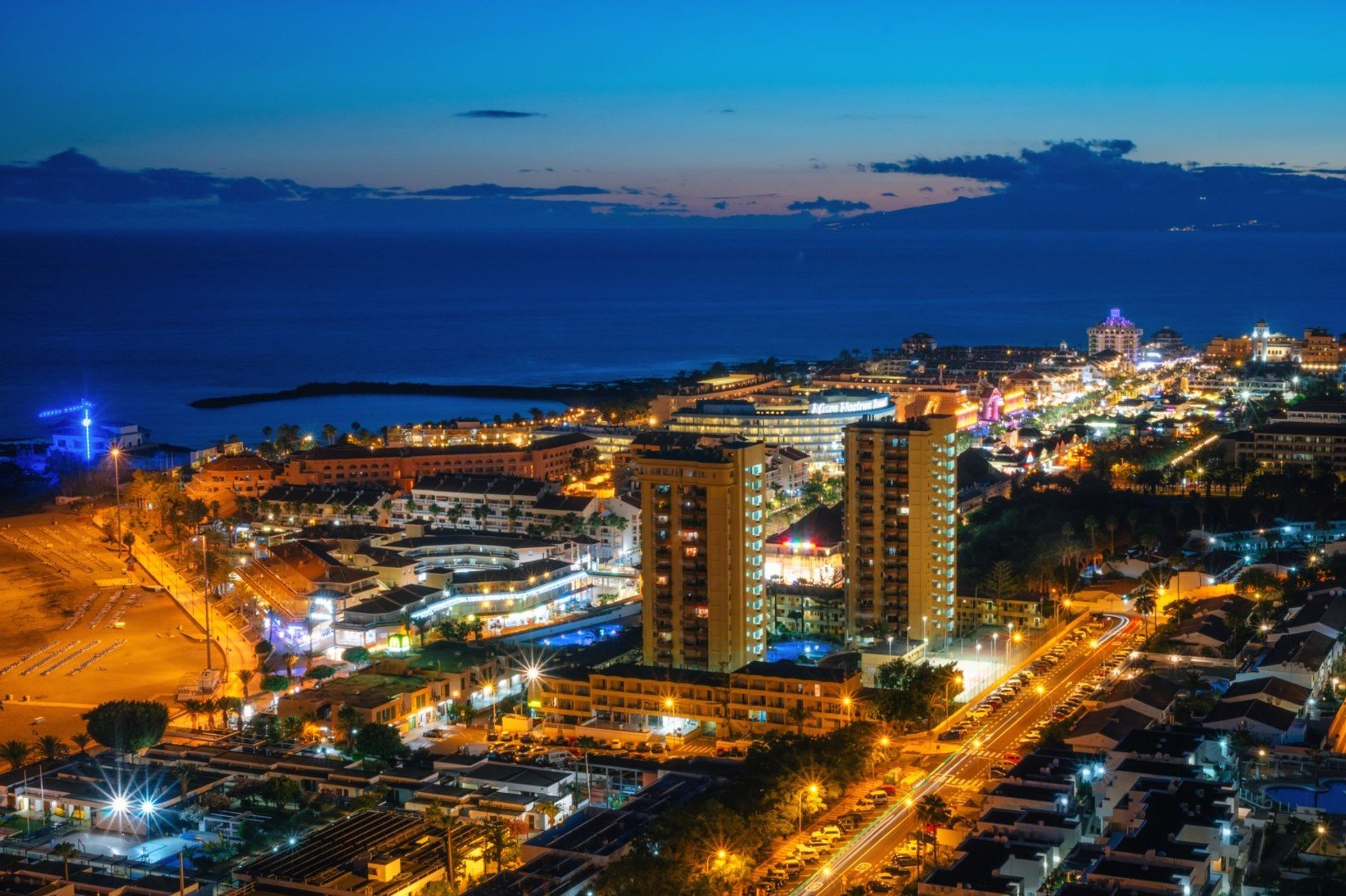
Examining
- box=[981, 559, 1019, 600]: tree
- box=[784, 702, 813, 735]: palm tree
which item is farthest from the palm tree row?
box=[981, 559, 1019, 600]: tree

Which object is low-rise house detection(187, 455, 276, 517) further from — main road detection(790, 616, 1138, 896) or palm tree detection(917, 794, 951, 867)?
palm tree detection(917, 794, 951, 867)

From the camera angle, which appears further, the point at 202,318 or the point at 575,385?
the point at 202,318

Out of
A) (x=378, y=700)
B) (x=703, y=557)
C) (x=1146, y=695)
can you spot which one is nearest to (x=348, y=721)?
(x=378, y=700)

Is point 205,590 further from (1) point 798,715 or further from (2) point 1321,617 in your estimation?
(2) point 1321,617

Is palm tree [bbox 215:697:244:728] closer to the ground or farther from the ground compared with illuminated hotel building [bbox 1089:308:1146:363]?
closer to the ground

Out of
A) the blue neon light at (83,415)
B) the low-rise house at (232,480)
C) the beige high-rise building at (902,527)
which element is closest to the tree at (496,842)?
the beige high-rise building at (902,527)

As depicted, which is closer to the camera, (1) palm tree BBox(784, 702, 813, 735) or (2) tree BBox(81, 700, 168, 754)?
(2) tree BBox(81, 700, 168, 754)

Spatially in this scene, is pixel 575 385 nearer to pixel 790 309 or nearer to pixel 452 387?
pixel 452 387

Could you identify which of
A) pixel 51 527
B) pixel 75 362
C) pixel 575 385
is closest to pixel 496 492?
pixel 51 527
